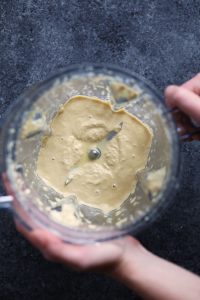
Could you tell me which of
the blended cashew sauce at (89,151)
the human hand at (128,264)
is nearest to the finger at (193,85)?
the blended cashew sauce at (89,151)

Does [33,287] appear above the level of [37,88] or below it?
below

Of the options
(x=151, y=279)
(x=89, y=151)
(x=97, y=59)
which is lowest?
(x=151, y=279)

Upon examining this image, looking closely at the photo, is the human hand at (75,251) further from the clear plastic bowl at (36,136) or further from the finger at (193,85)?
the finger at (193,85)

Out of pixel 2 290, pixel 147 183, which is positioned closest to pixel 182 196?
pixel 147 183

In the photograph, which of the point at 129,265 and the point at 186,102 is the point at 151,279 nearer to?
the point at 129,265

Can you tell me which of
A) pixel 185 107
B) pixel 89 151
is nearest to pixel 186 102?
pixel 185 107

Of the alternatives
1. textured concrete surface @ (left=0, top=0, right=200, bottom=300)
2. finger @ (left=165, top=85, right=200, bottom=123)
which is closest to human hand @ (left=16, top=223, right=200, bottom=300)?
textured concrete surface @ (left=0, top=0, right=200, bottom=300)

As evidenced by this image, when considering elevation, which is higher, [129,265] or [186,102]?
[186,102]

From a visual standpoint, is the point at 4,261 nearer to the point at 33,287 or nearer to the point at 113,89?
the point at 33,287

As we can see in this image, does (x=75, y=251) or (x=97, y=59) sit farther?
(x=97, y=59)
